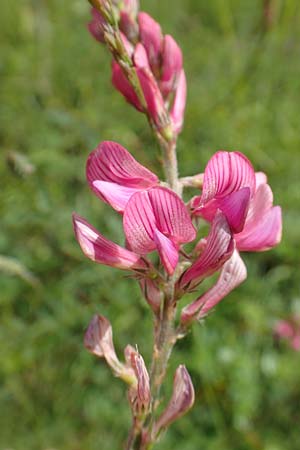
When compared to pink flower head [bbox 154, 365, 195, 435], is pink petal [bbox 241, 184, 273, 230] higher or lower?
higher

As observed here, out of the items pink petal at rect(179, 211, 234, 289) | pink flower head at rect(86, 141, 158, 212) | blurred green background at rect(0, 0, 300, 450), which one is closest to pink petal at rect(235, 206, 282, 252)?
pink petal at rect(179, 211, 234, 289)

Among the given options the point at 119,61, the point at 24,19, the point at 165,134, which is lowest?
the point at 24,19

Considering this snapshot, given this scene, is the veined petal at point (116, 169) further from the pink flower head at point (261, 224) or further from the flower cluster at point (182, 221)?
the pink flower head at point (261, 224)

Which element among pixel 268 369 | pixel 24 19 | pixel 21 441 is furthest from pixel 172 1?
pixel 21 441

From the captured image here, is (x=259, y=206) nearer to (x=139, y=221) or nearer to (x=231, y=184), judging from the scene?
(x=231, y=184)

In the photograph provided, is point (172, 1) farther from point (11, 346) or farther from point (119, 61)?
point (119, 61)

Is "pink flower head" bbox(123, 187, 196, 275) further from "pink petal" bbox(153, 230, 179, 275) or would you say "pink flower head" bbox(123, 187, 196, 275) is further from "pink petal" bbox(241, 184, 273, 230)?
"pink petal" bbox(241, 184, 273, 230)

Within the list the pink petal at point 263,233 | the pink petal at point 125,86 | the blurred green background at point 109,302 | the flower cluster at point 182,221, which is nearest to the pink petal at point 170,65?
the pink petal at point 125,86
